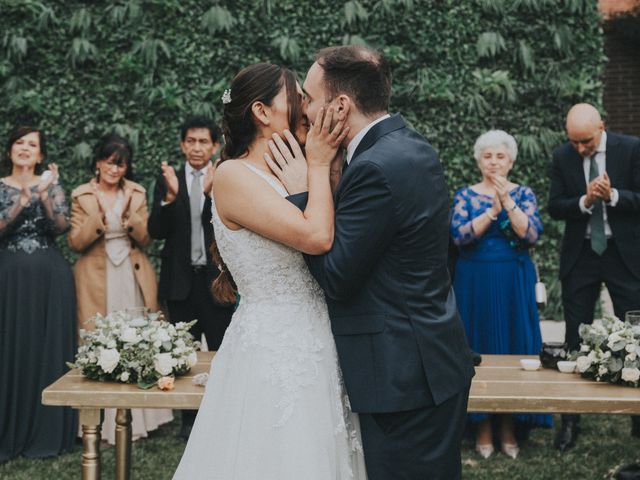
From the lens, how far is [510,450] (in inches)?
199

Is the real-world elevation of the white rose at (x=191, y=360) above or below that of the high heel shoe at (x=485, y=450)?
above

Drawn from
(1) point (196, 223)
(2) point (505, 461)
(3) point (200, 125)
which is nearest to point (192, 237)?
(1) point (196, 223)

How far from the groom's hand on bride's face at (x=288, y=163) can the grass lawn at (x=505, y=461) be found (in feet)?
8.51

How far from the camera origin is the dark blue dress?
5.17m

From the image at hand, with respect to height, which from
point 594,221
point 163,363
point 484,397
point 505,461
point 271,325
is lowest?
point 505,461

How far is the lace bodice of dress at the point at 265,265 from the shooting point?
263 cm

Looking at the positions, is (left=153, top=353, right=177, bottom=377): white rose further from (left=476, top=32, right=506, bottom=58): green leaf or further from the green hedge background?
(left=476, top=32, right=506, bottom=58): green leaf

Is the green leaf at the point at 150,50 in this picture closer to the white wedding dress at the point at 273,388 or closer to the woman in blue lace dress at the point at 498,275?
the woman in blue lace dress at the point at 498,275

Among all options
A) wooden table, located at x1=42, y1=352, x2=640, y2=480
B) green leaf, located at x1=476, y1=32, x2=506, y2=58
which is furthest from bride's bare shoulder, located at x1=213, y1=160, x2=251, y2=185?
green leaf, located at x1=476, y1=32, x2=506, y2=58

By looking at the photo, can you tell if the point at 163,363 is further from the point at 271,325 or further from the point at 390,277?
the point at 390,277

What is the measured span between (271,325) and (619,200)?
3319 millimetres

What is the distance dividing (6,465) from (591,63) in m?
6.17

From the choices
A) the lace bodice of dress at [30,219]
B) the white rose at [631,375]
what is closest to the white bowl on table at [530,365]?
the white rose at [631,375]

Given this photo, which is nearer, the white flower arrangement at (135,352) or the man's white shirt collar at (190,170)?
the white flower arrangement at (135,352)
